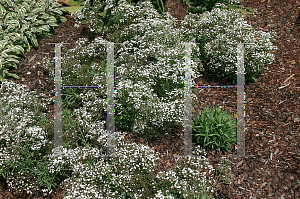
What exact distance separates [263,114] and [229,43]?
6.49ft

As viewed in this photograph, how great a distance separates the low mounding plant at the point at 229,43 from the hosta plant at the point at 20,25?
455 cm

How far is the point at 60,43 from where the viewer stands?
317 inches

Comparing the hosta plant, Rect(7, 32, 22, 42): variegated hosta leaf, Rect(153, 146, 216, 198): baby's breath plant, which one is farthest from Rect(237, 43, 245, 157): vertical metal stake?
Rect(7, 32, 22, 42): variegated hosta leaf

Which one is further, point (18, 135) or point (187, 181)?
point (18, 135)

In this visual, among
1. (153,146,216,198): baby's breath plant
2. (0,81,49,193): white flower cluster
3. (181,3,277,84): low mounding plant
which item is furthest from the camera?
(181,3,277,84): low mounding plant

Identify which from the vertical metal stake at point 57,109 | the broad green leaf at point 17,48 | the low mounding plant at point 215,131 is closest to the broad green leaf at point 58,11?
the vertical metal stake at point 57,109

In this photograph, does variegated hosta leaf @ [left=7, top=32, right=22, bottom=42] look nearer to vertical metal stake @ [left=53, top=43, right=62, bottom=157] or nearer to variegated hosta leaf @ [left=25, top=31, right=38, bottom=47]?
variegated hosta leaf @ [left=25, top=31, right=38, bottom=47]

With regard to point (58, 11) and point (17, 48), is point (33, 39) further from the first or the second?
point (58, 11)

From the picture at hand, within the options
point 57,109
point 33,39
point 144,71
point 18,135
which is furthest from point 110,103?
point 33,39

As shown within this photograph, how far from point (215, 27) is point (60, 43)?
466 cm

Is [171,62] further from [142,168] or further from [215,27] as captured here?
[142,168]

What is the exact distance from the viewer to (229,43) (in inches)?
261

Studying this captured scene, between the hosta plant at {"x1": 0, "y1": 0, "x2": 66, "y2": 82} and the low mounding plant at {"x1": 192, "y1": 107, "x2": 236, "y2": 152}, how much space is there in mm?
5124

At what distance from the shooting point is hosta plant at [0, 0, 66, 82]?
7.25 meters
